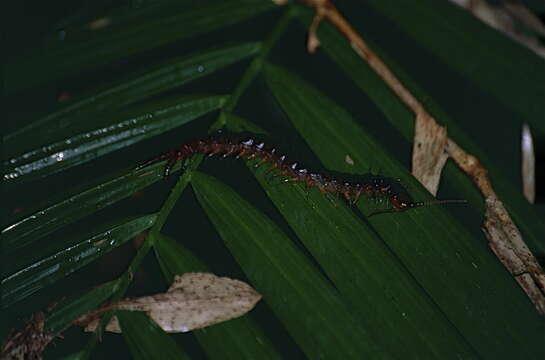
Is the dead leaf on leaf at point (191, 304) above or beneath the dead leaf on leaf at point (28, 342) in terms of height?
beneath

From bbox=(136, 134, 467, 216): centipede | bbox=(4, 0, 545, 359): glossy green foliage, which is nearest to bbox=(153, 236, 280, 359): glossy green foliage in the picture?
bbox=(4, 0, 545, 359): glossy green foliage

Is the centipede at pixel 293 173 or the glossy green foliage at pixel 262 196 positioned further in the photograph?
the centipede at pixel 293 173

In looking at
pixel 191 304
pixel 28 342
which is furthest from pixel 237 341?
pixel 28 342

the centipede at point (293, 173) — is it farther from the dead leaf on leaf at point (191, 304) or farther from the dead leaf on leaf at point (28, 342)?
the dead leaf on leaf at point (28, 342)

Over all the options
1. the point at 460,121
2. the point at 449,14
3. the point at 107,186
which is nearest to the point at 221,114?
the point at 107,186

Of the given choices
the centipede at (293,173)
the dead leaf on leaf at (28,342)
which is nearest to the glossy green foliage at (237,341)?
the dead leaf on leaf at (28,342)

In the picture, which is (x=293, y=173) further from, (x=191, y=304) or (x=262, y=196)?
(x=191, y=304)
